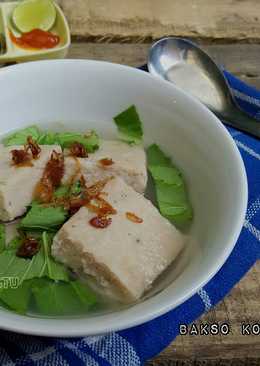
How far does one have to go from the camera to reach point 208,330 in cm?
126

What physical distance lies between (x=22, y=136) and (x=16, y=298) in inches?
20.2

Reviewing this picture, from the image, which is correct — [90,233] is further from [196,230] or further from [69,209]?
[196,230]

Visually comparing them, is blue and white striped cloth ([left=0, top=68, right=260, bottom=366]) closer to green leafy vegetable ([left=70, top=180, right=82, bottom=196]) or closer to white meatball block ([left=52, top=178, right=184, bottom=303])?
white meatball block ([left=52, top=178, right=184, bottom=303])

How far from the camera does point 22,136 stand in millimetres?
1506

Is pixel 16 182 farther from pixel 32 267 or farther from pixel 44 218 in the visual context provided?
pixel 32 267

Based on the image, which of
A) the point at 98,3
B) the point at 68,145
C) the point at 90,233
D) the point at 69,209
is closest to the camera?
the point at 90,233

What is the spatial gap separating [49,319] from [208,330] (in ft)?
1.24

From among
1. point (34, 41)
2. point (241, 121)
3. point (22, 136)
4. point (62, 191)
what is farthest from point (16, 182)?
point (34, 41)

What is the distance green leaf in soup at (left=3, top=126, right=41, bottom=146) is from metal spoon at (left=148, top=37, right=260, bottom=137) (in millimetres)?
522

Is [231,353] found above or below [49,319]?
below

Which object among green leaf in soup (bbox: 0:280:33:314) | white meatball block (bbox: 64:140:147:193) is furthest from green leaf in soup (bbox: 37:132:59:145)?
green leaf in soup (bbox: 0:280:33:314)

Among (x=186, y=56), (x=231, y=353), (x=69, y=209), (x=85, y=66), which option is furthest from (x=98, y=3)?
(x=231, y=353)

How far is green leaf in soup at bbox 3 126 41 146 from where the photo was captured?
1.48 metres

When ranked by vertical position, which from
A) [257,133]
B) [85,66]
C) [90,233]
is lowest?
[257,133]
